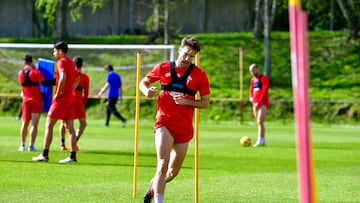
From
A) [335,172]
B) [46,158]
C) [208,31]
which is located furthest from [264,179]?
[208,31]

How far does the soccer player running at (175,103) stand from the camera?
10828 mm

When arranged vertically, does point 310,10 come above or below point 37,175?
above

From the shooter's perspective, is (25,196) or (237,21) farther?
(237,21)

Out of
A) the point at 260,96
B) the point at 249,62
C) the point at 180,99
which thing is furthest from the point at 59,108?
the point at 249,62

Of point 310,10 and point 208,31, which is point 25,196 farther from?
point 208,31

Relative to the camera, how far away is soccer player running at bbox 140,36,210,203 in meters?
10.8

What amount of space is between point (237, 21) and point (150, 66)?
22546 mm

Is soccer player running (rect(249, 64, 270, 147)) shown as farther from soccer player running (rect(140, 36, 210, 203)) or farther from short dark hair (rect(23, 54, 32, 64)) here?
soccer player running (rect(140, 36, 210, 203))

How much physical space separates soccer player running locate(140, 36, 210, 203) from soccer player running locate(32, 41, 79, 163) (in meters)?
6.77

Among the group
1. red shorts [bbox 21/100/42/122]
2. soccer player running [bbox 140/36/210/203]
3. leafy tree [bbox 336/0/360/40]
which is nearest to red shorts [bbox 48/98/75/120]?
red shorts [bbox 21/100/42/122]

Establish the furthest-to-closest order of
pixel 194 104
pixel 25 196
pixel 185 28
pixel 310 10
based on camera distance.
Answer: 1. pixel 185 28
2. pixel 310 10
3. pixel 25 196
4. pixel 194 104

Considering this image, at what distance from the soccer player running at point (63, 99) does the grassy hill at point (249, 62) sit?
45.0 feet

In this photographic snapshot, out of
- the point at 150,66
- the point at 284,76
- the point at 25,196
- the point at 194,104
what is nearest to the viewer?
the point at 194,104

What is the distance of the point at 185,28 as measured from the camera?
54.7 metres
